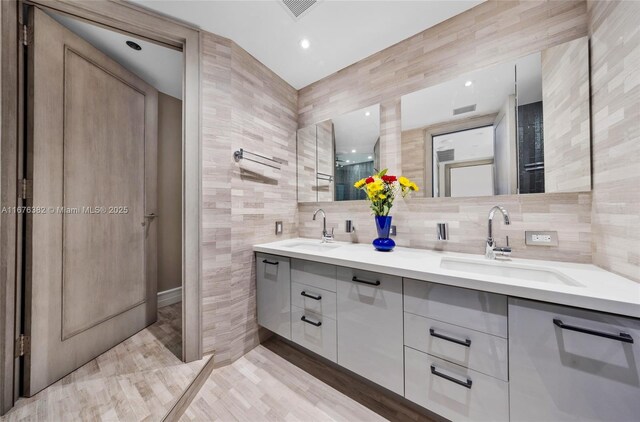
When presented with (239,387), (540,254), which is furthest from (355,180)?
(239,387)

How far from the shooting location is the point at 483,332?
873mm

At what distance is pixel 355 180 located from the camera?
1.90m

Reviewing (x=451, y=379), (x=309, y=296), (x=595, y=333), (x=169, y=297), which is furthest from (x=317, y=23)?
(x=169, y=297)

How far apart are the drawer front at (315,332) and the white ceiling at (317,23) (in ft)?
6.47

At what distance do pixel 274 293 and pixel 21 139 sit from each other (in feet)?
5.61

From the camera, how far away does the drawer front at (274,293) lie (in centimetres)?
155

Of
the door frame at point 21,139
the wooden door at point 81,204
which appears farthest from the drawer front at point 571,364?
the wooden door at point 81,204

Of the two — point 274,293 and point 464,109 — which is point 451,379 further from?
point 464,109

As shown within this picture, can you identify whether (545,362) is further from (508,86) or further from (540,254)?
(508,86)

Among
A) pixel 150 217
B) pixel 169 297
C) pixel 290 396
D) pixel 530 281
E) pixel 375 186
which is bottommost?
pixel 290 396

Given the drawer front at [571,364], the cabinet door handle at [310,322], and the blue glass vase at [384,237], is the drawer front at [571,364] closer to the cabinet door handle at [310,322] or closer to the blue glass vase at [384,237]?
the blue glass vase at [384,237]

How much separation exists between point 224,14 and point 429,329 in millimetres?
2195

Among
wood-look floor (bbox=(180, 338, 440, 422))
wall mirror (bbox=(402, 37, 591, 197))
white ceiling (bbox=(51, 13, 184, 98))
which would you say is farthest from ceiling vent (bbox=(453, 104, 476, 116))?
white ceiling (bbox=(51, 13, 184, 98))

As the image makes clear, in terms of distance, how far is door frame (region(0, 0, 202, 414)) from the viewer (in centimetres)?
111
